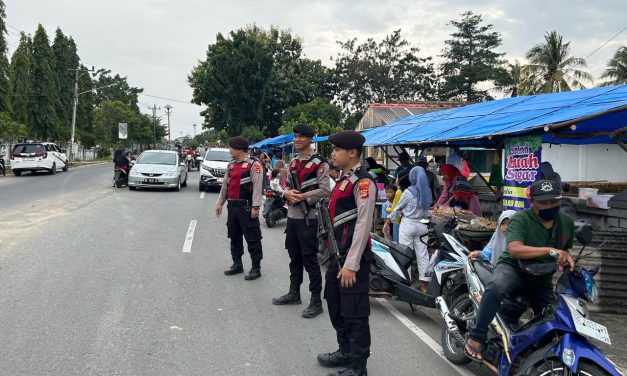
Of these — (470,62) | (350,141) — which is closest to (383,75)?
(470,62)

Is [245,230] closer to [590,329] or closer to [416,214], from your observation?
[416,214]

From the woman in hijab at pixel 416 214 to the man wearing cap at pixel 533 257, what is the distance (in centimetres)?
274

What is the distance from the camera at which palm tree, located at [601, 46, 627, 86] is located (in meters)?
30.9

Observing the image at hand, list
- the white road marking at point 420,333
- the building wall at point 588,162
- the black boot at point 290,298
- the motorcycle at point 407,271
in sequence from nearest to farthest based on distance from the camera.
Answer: the white road marking at point 420,333
the motorcycle at point 407,271
the black boot at point 290,298
the building wall at point 588,162

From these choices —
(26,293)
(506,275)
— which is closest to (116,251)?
(26,293)

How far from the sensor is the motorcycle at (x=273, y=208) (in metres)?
11.4

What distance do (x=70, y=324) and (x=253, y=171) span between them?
2852mm

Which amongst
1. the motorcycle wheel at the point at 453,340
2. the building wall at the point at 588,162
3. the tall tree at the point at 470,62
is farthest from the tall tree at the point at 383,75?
the motorcycle wheel at the point at 453,340

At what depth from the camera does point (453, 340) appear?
4.30 meters

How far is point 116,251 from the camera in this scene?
788 cm

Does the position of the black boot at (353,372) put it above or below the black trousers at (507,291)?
below

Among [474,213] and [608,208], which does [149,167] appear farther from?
[608,208]

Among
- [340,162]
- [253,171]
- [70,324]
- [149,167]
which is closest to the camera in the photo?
[340,162]

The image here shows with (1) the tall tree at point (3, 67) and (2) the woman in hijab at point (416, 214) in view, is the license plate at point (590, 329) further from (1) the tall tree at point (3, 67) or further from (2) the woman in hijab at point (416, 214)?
(1) the tall tree at point (3, 67)
